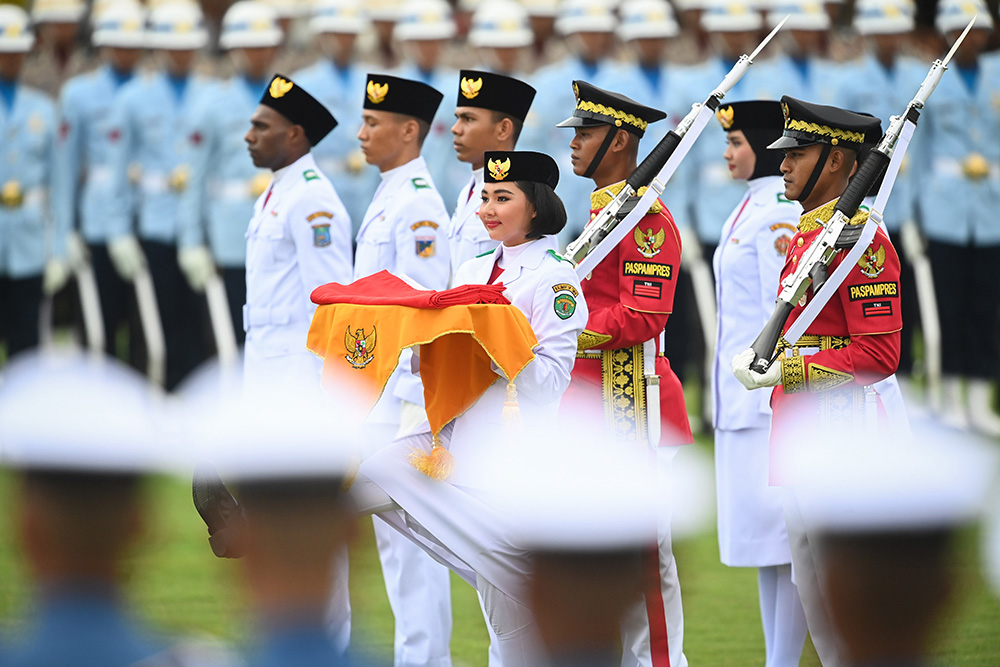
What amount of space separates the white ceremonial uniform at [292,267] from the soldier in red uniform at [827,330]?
1955mm

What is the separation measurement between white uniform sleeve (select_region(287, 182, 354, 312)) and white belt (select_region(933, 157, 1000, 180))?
4.95 metres

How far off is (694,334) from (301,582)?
9703 millimetres

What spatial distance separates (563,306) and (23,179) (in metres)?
6.88

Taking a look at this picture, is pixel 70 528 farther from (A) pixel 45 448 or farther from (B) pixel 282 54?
(B) pixel 282 54

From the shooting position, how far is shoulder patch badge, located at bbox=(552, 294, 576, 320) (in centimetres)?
374

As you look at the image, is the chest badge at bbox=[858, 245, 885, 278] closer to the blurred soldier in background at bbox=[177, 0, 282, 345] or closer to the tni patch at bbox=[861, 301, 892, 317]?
the tni patch at bbox=[861, 301, 892, 317]

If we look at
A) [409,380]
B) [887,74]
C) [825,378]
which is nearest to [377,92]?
[409,380]

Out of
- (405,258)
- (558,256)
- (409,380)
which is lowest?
(409,380)

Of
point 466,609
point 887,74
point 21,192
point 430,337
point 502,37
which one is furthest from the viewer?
point 502,37

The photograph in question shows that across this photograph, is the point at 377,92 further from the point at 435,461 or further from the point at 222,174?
the point at 222,174

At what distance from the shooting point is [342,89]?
971 centimetres

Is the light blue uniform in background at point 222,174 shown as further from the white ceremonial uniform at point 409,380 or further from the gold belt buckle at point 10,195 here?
the white ceremonial uniform at point 409,380

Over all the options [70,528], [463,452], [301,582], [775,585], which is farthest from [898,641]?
[775,585]

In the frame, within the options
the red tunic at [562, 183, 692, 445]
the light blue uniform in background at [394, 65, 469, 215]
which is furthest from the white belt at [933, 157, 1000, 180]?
the red tunic at [562, 183, 692, 445]
